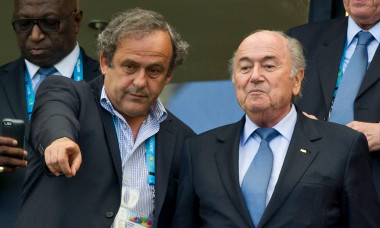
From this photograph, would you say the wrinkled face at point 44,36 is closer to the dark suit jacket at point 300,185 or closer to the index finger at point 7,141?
the index finger at point 7,141

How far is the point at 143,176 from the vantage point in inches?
162

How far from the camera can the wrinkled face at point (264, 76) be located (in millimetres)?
4039

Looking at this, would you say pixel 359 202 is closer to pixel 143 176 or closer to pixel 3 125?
pixel 143 176

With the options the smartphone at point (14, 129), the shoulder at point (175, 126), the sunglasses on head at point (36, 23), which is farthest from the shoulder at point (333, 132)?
the sunglasses on head at point (36, 23)

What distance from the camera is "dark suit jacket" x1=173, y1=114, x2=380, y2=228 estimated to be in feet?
12.3

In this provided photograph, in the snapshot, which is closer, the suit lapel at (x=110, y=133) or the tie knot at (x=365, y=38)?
the suit lapel at (x=110, y=133)

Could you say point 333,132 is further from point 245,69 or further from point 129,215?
point 129,215

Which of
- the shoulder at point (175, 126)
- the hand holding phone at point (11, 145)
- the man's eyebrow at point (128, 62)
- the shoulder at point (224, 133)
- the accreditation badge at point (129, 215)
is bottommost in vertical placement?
the accreditation badge at point (129, 215)

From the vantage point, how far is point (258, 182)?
12.6ft

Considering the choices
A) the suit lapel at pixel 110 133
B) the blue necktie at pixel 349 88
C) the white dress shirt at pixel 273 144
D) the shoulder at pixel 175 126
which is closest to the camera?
the white dress shirt at pixel 273 144

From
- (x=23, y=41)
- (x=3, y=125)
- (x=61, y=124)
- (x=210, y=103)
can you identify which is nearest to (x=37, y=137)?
(x=61, y=124)

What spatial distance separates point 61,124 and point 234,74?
91 cm

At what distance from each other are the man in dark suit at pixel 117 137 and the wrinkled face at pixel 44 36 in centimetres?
53

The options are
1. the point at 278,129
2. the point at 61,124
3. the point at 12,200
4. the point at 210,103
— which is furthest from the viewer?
the point at 210,103
